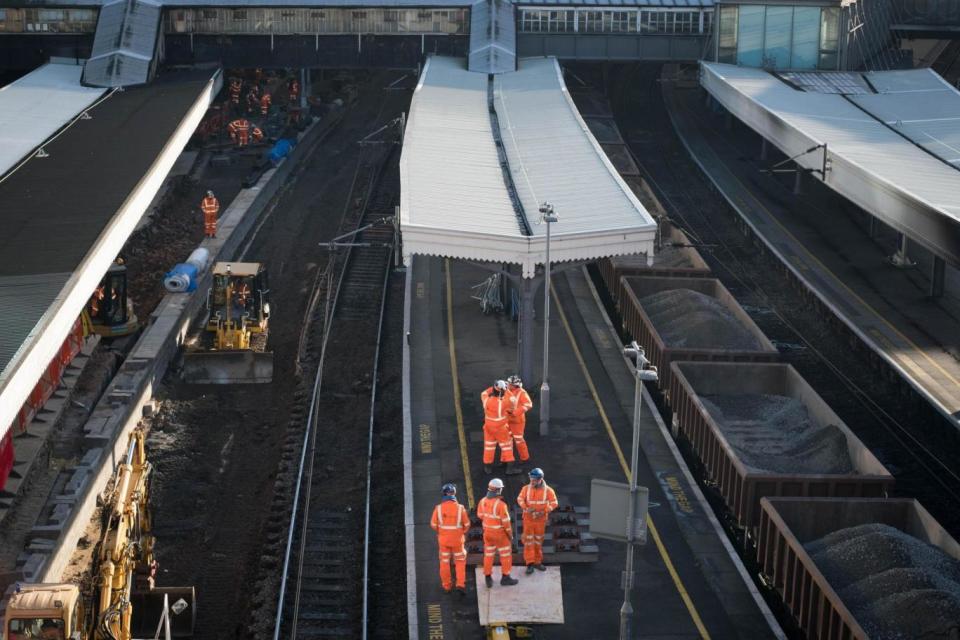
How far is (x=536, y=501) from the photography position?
2391 cm

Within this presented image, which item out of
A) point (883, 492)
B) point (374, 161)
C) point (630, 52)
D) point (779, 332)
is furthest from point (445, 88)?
point (883, 492)

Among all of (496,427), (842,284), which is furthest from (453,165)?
(842,284)

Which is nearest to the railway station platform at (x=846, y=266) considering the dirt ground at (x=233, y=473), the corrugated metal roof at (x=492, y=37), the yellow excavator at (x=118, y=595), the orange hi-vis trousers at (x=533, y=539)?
the corrugated metal roof at (x=492, y=37)

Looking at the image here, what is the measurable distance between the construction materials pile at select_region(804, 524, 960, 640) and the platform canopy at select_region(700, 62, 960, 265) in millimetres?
12533

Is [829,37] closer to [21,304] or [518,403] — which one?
[518,403]

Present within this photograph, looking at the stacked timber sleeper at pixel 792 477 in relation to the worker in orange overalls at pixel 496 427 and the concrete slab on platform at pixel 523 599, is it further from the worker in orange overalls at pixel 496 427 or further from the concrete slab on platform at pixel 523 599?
the worker in orange overalls at pixel 496 427

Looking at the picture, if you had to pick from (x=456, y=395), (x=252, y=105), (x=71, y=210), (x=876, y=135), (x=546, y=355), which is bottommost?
(x=456, y=395)

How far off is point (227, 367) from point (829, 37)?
33.8 metres

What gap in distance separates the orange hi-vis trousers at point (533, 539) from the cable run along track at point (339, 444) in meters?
2.96

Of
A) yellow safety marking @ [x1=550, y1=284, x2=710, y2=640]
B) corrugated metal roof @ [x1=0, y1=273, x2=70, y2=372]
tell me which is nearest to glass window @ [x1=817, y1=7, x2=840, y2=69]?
yellow safety marking @ [x1=550, y1=284, x2=710, y2=640]

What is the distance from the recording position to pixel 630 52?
2482 inches

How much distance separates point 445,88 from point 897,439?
1003 inches

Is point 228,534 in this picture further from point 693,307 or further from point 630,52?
point 630,52

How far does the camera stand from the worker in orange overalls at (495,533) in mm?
23297
